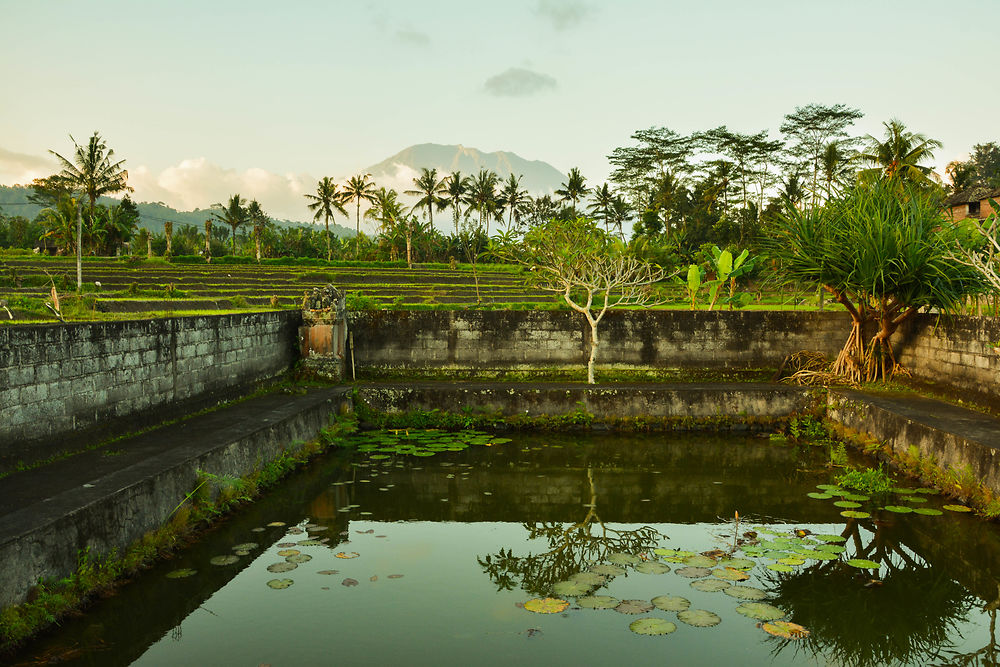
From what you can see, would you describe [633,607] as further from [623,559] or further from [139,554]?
[139,554]

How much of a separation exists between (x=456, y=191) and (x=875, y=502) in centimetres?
4829

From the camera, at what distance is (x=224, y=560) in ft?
14.8

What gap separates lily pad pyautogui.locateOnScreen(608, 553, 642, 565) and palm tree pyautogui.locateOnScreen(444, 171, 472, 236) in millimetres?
46624

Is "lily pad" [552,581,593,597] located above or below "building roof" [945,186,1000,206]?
below

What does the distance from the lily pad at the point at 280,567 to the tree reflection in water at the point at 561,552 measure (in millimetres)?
1291

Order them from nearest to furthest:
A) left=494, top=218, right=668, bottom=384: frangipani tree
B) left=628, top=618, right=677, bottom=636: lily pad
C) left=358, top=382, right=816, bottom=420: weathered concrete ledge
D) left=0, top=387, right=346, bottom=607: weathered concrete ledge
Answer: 1. left=0, top=387, right=346, bottom=607: weathered concrete ledge
2. left=628, top=618, right=677, bottom=636: lily pad
3. left=358, top=382, right=816, bottom=420: weathered concrete ledge
4. left=494, top=218, right=668, bottom=384: frangipani tree

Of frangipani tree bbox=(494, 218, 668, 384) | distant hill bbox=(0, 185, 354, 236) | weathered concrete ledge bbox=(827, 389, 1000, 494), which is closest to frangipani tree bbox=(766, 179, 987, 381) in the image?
weathered concrete ledge bbox=(827, 389, 1000, 494)

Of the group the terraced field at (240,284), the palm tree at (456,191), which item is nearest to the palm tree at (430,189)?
the palm tree at (456,191)

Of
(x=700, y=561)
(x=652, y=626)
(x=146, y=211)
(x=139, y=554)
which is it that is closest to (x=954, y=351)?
(x=700, y=561)

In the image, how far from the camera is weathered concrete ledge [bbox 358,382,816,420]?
29.6ft

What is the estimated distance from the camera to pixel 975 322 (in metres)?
7.63

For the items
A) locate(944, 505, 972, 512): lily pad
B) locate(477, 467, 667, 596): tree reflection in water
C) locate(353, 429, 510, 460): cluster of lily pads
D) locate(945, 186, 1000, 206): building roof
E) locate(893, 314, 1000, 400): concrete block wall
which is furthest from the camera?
locate(945, 186, 1000, 206): building roof

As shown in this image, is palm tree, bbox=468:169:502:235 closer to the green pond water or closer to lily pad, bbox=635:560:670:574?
the green pond water

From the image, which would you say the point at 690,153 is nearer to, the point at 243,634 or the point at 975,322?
→ the point at 975,322
